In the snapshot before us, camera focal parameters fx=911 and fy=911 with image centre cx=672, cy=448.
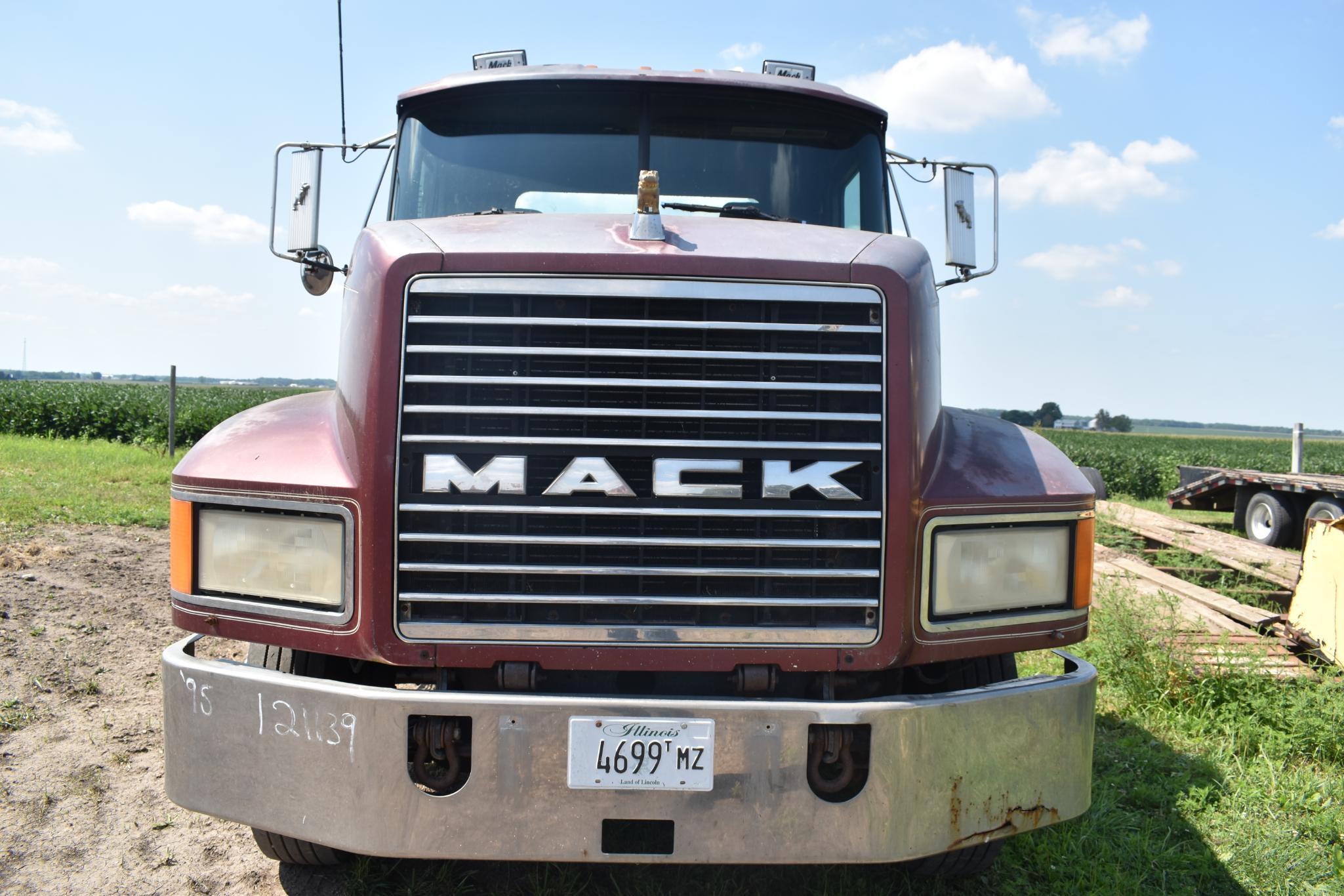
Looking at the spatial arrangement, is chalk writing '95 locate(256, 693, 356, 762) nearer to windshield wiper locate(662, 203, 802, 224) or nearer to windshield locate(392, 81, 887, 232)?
windshield locate(392, 81, 887, 232)

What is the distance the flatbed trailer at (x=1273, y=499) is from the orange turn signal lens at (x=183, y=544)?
40.5ft

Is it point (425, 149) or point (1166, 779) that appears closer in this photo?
point (425, 149)

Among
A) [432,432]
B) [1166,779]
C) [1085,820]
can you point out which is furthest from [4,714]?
[1166,779]

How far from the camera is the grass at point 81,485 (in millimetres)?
9219

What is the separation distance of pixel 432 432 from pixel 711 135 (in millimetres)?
1858

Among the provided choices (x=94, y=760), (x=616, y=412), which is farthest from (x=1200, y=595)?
(x=94, y=760)

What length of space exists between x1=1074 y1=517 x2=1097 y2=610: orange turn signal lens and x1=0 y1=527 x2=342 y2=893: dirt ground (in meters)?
2.59

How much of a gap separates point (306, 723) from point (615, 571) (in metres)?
0.90

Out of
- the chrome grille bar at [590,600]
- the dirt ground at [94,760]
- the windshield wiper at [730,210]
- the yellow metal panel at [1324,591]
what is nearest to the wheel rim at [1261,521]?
the yellow metal panel at [1324,591]

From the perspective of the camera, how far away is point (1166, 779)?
3.98 m

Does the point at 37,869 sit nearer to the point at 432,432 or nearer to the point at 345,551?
the point at 345,551

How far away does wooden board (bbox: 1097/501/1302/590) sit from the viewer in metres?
8.09

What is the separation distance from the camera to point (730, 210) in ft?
10.9

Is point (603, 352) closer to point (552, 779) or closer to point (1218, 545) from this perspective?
point (552, 779)
